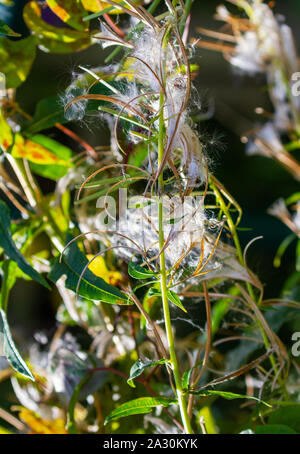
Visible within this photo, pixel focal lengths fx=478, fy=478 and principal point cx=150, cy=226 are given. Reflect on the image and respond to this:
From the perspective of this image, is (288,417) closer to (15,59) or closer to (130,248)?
(130,248)

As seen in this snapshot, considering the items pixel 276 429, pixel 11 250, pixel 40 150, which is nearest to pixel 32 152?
pixel 40 150

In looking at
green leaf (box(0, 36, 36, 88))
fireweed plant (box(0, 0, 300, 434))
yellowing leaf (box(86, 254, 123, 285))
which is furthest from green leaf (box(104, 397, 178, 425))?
green leaf (box(0, 36, 36, 88))

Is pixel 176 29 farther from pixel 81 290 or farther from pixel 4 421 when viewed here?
pixel 4 421

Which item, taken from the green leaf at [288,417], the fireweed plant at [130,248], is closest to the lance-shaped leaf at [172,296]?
the fireweed plant at [130,248]

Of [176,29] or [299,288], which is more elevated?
[176,29]

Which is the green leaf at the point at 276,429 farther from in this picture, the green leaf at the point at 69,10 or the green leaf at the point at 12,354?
the green leaf at the point at 69,10

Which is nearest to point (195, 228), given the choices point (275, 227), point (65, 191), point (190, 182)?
point (190, 182)

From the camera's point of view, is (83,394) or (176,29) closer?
(176,29)
